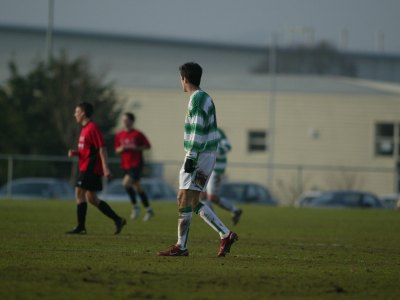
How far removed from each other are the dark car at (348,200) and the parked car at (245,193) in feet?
5.72

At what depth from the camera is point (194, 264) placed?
1149 centimetres

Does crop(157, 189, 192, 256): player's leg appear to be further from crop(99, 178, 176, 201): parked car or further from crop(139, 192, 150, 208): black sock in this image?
crop(99, 178, 176, 201): parked car

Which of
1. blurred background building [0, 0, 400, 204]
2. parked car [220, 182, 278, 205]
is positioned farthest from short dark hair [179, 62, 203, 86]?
blurred background building [0, 0, 400, 204]

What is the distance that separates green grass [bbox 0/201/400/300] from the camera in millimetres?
9320

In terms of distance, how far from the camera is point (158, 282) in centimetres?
976


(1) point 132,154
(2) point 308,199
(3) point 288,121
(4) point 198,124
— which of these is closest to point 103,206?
(4) point 198,124

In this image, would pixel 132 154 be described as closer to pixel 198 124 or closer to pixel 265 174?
pixel 198 124

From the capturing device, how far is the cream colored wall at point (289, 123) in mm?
57375

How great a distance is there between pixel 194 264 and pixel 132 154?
1112cm

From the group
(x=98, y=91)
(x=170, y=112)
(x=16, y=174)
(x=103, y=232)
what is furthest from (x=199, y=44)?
(x=103, y=232)

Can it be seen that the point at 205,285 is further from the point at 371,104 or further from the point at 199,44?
the point at 199,44

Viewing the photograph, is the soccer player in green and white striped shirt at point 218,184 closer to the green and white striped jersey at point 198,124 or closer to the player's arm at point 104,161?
the player's arm at point 104,161

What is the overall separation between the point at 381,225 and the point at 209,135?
11735 millimetres

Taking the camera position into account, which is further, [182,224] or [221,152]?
[221,152]
